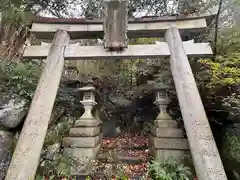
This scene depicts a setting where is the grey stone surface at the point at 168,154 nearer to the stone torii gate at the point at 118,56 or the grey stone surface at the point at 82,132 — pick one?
the grey stone surface at the point at 82,132

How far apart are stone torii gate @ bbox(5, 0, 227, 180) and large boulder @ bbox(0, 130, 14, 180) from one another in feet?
5.03

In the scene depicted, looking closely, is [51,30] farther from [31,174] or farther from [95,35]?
[31,174]

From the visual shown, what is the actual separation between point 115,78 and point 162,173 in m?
3.62

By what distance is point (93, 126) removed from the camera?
175 inches

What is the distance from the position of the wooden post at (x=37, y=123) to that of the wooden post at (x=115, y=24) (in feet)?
2.77

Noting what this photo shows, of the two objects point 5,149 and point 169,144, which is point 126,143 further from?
point 5,149

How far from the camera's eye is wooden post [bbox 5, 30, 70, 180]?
2498 mm

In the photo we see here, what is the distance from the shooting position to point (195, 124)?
271 cm

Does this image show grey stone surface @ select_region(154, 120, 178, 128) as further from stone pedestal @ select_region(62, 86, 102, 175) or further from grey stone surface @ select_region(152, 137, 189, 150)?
stone pedestal @ select_region(62, 86, 102, 175)

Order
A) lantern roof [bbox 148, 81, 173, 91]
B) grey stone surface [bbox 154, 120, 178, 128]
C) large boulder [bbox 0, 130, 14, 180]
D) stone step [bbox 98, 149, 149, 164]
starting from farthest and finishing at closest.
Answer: lantern roof [bbox 148, 81, 173, 91] < grey stone surface [bbox 154, 120, 178, 128] < stone step [bbox 98, 149, 149, 164] < large boulder [bbox 0, 130, 14, 180]

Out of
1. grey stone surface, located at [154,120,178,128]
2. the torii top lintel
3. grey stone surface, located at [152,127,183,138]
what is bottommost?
grey stone surface, located at [152,127,183,138]

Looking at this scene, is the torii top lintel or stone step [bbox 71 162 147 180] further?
the torii top lintel

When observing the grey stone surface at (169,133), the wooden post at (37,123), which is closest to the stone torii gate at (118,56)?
the wooden post at (37,123)

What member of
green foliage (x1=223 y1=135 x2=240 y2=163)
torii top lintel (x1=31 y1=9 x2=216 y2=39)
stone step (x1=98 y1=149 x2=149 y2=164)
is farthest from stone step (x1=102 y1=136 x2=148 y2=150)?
torii top lintel (x1=31 y1=9 x2=216 y2=39)
